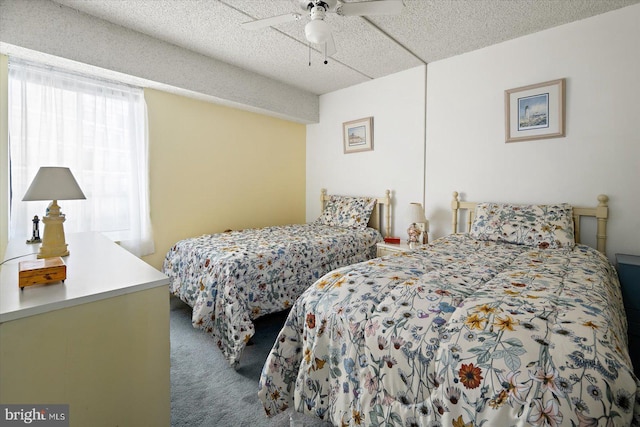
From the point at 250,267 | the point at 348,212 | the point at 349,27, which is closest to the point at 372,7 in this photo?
the point at 349,27

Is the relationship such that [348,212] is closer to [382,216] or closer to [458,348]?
[382,216]

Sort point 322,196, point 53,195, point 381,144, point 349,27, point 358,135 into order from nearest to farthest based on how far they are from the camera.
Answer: point 53,195
point 349,27
point 381,144
point 358,135
point 322,196

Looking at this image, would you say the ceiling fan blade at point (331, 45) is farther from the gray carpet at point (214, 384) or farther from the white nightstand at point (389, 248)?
the gray carpet at point (214, 384)

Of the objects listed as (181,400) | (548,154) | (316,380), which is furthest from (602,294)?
(181,400)

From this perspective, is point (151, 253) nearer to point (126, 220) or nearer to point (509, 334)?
point (126, 220)

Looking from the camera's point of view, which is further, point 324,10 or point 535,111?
point 535,111

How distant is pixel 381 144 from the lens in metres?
3.45

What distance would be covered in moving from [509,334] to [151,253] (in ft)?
9.78

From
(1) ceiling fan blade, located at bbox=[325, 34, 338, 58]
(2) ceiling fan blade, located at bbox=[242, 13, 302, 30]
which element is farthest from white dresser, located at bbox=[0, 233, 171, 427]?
(1) ceiling fan blade, located at bbox=[325, 34, 338, 58]

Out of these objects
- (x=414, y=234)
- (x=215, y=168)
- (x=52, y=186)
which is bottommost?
(x=414, y=234)

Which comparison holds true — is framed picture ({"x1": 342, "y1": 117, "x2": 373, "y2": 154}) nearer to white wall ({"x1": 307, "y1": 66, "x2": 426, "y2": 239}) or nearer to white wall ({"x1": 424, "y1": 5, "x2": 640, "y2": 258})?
white wall ({"x1": 307, "y1": 66, "x2": 426, "y2": 239})

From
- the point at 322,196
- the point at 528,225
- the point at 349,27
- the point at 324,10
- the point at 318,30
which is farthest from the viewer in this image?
the point at 322,196

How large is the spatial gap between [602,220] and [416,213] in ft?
4.44

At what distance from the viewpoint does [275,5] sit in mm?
2062
